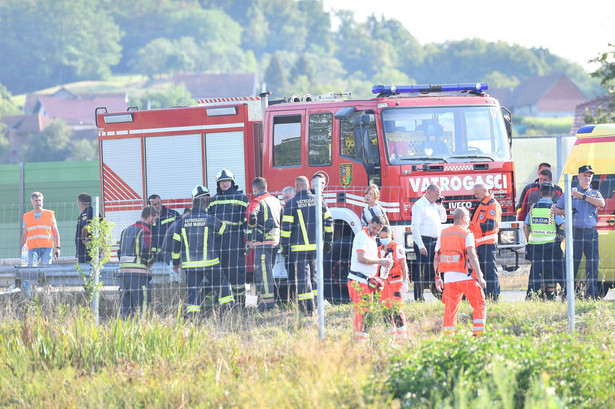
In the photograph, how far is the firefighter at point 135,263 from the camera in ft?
33.9

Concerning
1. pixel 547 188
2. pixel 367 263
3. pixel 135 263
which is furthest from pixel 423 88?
pixel 135 263

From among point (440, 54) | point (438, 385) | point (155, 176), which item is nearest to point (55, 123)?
point (155, 176)

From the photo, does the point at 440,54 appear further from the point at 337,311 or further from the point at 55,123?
the point at 337,311

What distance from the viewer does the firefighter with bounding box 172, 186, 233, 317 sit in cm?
993

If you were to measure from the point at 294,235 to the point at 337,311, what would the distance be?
103cm

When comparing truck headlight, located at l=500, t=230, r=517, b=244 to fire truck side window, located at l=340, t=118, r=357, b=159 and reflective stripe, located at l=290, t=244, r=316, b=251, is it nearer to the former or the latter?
fire truck side window, located at l=340, t=118, r=357, b=159

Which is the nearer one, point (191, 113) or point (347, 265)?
point (347, 265)

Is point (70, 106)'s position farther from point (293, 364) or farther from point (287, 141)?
point (293, 364)

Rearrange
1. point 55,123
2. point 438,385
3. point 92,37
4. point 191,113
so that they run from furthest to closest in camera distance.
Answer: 1. point 92,37
2. point 55,123
3. point 191,113
4. point 438,385

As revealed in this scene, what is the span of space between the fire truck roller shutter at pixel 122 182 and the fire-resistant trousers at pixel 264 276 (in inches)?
120

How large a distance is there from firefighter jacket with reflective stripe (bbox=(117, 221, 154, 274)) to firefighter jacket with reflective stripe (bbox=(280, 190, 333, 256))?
1576 mm

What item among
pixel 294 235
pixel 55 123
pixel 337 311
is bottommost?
pixel 337 311

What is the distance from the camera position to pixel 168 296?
36.2ft

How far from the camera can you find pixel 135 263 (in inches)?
408
